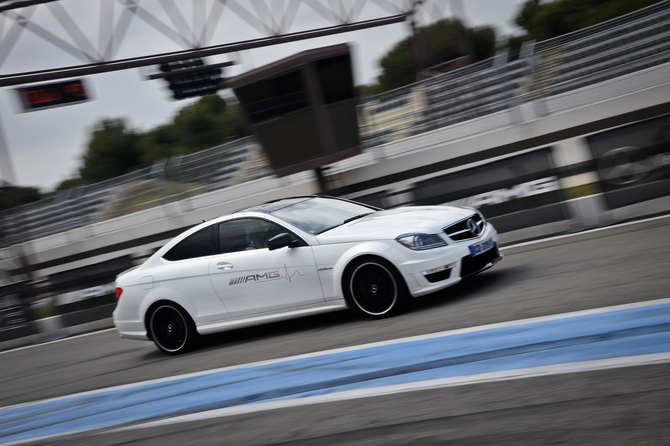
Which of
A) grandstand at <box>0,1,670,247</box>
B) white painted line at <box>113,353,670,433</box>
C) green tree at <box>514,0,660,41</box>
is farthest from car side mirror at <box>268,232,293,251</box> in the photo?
green tree at <box>514,0,660,41</box>

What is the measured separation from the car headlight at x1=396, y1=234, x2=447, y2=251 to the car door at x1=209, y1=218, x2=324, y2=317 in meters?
1.03

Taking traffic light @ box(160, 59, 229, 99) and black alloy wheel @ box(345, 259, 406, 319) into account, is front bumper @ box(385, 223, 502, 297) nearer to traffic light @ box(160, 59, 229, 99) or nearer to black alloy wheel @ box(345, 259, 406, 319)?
black alloy wheel @ box(345, 259, 406, 319)

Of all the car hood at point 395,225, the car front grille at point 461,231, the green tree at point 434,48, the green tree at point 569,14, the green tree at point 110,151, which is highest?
the green tree at point 110,151

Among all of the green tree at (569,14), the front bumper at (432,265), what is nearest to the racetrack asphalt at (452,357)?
the front bumper at (432,265)

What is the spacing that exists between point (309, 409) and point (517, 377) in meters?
Result: 1.44

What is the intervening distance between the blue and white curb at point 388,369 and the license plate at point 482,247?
1.42 meters

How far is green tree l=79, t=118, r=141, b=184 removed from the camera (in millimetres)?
95000

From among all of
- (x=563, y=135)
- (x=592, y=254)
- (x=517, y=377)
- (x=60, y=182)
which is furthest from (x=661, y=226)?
(x=60, y=182)

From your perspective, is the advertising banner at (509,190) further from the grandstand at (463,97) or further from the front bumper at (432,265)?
the grandstand at (463,97)

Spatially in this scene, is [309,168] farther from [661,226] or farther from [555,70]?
[661,226]

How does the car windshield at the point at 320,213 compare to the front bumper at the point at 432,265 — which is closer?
the front bumper at the point at 432,265

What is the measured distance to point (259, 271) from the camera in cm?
770

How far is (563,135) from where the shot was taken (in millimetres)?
16344

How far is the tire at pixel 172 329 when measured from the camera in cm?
831
